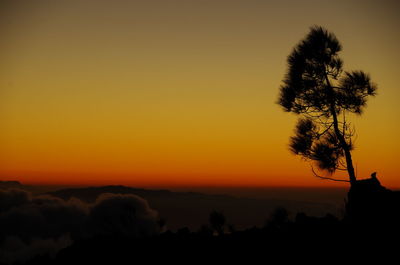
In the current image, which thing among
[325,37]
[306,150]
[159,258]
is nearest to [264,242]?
[159,258]

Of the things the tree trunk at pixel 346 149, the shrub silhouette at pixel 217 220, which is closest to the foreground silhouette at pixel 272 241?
the tree trunk at pixel 346 149

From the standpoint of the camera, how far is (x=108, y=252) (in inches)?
628

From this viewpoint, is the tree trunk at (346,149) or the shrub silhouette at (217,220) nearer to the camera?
the tree trunk at (346,149)

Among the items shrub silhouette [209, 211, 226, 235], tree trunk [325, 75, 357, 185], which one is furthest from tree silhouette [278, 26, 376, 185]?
shrub silhouette [209, 211, 226, 235]

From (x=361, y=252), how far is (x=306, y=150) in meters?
8.88

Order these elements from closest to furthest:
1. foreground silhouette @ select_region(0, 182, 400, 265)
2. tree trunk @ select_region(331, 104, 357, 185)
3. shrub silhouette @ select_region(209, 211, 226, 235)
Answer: foreground silhouette @ select_region(0, 182, 400, 265) < tree trunk @ select_region(331, 104, 357, 185) < shrub silhouette @ select_region(209, 211, 226, 235)

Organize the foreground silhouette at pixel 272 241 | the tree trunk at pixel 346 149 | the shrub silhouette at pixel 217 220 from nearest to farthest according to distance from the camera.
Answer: the foreground silhouette at pixel 272 241
the tree trunk at pixel 346 149
the shrub silhouette at pixel 217 220

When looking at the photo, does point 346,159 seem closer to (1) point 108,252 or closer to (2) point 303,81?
(2) point 303,81

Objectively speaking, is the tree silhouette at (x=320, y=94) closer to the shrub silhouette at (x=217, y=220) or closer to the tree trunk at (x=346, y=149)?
the tree trunk at (x=346, y=149)

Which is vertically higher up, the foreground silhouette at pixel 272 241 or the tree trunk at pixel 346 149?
the tree trunk at pixel 346 149

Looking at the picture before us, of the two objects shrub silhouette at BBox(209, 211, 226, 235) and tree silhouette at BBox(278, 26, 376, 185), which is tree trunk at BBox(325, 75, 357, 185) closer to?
tree silhouette at BBox(278, 26, 376, 185)

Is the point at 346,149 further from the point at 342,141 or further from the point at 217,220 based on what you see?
the point at 217,220

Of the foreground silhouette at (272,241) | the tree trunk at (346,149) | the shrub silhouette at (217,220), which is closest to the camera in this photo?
the foreground silhouette at (272,241)

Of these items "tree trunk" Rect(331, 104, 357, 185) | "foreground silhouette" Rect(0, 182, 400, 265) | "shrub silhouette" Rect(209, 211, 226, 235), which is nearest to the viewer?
"foreground silhouette" Rect(0, 182, 400, 265)
